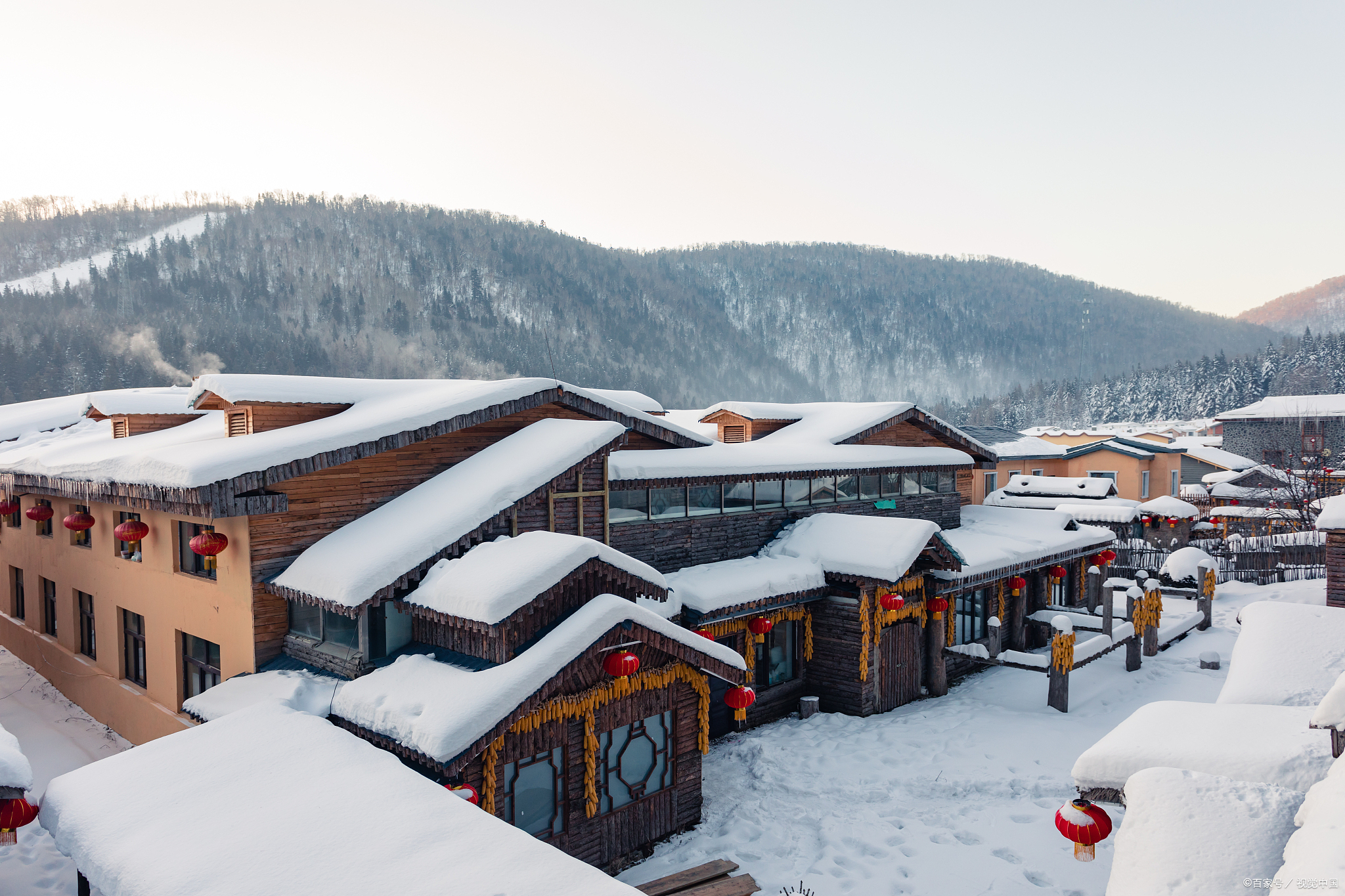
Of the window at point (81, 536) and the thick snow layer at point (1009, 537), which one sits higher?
the window at point (81, 536)

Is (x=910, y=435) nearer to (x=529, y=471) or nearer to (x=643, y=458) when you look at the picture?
(x=643, y=458)

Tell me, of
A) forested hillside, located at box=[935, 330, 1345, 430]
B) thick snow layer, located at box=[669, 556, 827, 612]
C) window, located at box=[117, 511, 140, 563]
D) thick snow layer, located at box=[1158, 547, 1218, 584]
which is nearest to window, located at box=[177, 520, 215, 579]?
window, located at box=[117, 511, 140, 563]

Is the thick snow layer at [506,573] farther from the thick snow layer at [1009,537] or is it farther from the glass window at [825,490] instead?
the thick snow layer at [1009,537]

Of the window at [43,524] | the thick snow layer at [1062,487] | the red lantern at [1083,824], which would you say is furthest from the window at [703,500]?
the thick snow layer at [1062,487]

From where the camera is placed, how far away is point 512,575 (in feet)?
32.0

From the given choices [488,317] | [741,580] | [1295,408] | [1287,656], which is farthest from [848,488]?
[488,317]

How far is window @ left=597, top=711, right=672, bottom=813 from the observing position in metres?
10.4

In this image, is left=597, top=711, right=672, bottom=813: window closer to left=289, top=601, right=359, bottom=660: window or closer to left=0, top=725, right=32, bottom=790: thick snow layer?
left=289, top=601, right=359, bottom=660: window

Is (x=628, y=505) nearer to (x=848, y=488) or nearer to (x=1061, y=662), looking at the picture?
(x=848, y=488)

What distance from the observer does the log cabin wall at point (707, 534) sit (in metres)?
15.2

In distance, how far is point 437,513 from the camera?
1166 centimetres

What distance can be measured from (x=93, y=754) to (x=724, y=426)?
615 inches

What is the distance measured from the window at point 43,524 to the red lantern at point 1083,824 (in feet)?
65.6

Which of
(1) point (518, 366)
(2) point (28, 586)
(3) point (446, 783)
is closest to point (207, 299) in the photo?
(1) point (518, 366)
